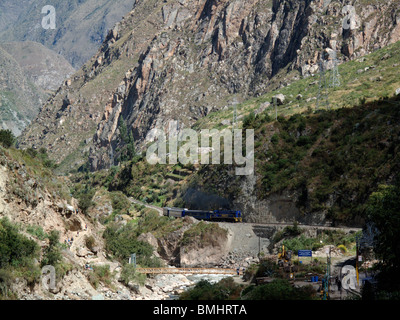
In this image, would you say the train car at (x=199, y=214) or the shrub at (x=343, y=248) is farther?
the train car at (x=199, y=214)

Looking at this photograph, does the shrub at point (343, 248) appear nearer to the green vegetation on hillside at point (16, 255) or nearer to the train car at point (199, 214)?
the train car at point (199, 214)

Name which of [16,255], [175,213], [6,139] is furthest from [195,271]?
[16,255]

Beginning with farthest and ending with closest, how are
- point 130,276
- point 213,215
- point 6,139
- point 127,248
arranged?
1. point 213,215
2. point 127,248
3. point 130,276
4. point 6,139

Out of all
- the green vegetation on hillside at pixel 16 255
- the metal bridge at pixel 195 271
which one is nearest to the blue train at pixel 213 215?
the metal bridge at pixel 195 271

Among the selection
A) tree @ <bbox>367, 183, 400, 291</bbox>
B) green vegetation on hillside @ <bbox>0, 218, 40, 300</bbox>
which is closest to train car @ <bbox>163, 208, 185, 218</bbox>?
green vegetation on hillside @ <bbox>0, 218, 40, 300</bbox>

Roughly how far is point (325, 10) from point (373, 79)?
6496cm

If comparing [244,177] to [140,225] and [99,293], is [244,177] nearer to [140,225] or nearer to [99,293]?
[140,225]

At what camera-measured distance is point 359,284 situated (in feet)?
129

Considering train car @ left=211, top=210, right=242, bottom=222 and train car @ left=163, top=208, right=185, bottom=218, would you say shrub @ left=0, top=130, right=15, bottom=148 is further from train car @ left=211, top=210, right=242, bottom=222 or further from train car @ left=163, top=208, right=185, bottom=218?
train car @ left=163, top=208, right=185, bottom=218

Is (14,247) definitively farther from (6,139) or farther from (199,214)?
(199,214)

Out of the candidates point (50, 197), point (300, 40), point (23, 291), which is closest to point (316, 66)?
point (300, 40)

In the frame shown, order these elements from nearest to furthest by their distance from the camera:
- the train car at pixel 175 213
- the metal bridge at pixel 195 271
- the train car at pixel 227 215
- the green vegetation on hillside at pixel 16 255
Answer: the green vegetation on hillside at pixel 16 255 → the metal bridge at pixel 195 271 → the train car at pixel 227 215 → the train car at pixel 175 213

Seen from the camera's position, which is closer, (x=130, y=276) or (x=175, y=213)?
(x=130, y=276)

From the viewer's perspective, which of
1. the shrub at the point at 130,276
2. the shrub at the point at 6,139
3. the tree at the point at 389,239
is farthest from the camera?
the shrub at the point at 130,276
